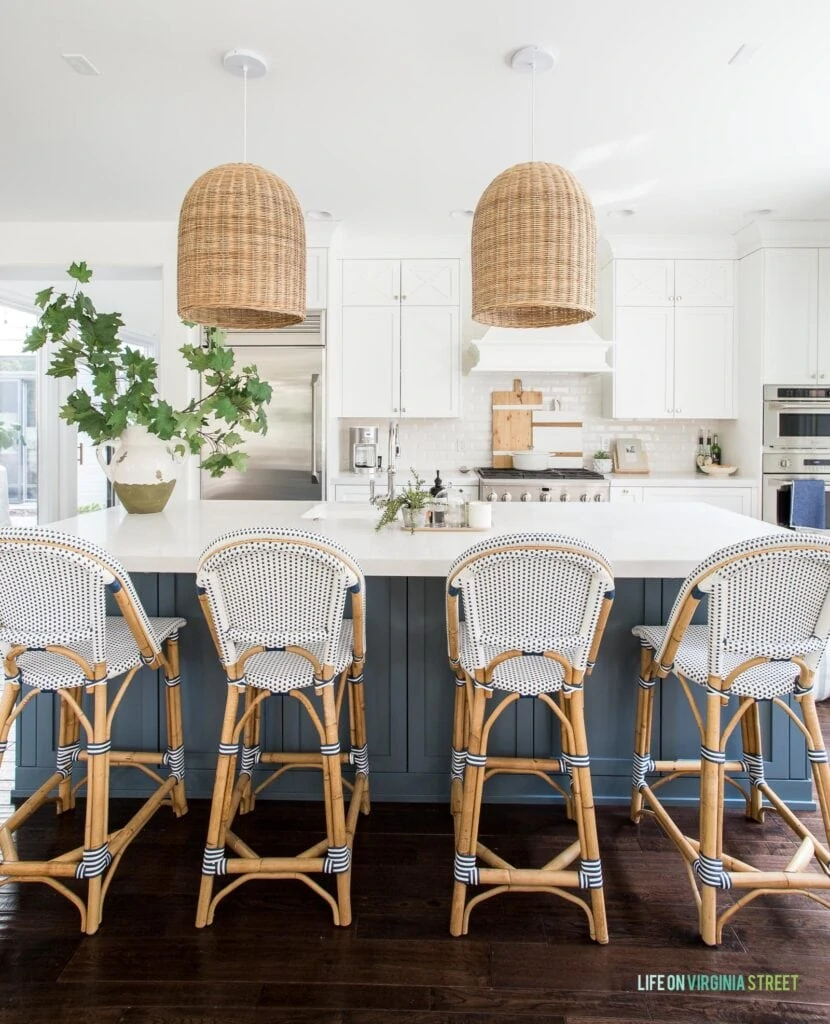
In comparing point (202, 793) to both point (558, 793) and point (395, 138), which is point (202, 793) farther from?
point (395, 138)

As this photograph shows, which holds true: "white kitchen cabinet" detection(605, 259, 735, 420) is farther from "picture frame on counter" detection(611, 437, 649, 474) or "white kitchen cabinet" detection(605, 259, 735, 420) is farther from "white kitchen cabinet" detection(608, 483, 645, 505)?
"white kitchen cabinet" detection(608, 483, 645, 505)

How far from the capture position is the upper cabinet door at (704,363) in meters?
5.07

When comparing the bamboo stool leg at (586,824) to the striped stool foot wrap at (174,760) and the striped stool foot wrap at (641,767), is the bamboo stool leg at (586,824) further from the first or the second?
the striped stool foot wrap at (174,760)

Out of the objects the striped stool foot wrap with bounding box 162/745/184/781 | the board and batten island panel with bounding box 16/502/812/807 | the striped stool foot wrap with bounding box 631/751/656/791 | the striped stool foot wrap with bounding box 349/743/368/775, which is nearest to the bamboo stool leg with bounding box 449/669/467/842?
the board and batten island panel with bounding box 16/502/812/807

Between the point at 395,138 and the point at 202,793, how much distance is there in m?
3.02

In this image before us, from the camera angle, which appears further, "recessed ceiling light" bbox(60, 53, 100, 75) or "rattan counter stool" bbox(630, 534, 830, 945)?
"recessed ceiling light" bbox(60, 53, 100, 75)

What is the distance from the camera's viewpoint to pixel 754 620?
1.75m

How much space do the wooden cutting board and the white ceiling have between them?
150cm

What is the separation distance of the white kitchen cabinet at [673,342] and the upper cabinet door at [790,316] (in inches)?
12.7

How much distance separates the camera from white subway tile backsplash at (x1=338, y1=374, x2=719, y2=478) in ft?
18.0

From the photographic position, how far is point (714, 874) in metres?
1.74

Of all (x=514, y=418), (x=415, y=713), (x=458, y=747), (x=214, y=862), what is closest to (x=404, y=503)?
(x=415, y=713)

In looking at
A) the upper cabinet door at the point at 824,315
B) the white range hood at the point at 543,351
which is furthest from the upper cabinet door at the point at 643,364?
the upper cabinet door at the point at 824,315

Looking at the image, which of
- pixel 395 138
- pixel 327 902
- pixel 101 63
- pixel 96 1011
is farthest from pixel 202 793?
pixel 395 138
